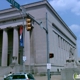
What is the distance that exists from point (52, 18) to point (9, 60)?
19.2m

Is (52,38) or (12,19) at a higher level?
(12,19)

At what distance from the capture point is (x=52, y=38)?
57594 millimetres

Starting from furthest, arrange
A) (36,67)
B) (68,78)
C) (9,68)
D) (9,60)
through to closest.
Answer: (9,60), (36,67), (9,68), (68,78)

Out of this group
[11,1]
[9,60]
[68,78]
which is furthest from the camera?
[9,60]

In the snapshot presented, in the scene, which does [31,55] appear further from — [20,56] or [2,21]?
[2,21]

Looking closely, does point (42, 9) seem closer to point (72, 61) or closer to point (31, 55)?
point (31, 55)

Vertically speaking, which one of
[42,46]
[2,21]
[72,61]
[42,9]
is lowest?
[72,61]

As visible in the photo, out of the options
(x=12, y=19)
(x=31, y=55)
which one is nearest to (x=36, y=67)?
(x=31, y=55)

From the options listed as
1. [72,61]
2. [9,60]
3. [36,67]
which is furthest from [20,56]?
[72,61]

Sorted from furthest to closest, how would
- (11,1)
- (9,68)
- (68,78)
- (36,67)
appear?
(36,67) → (9,68) → (68,78) → (11,1)

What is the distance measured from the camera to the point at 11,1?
583 inches

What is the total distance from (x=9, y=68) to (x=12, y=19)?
15475 millimetres

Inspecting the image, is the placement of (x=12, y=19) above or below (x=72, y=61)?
above

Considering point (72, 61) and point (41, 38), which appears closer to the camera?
point (72, 61)
